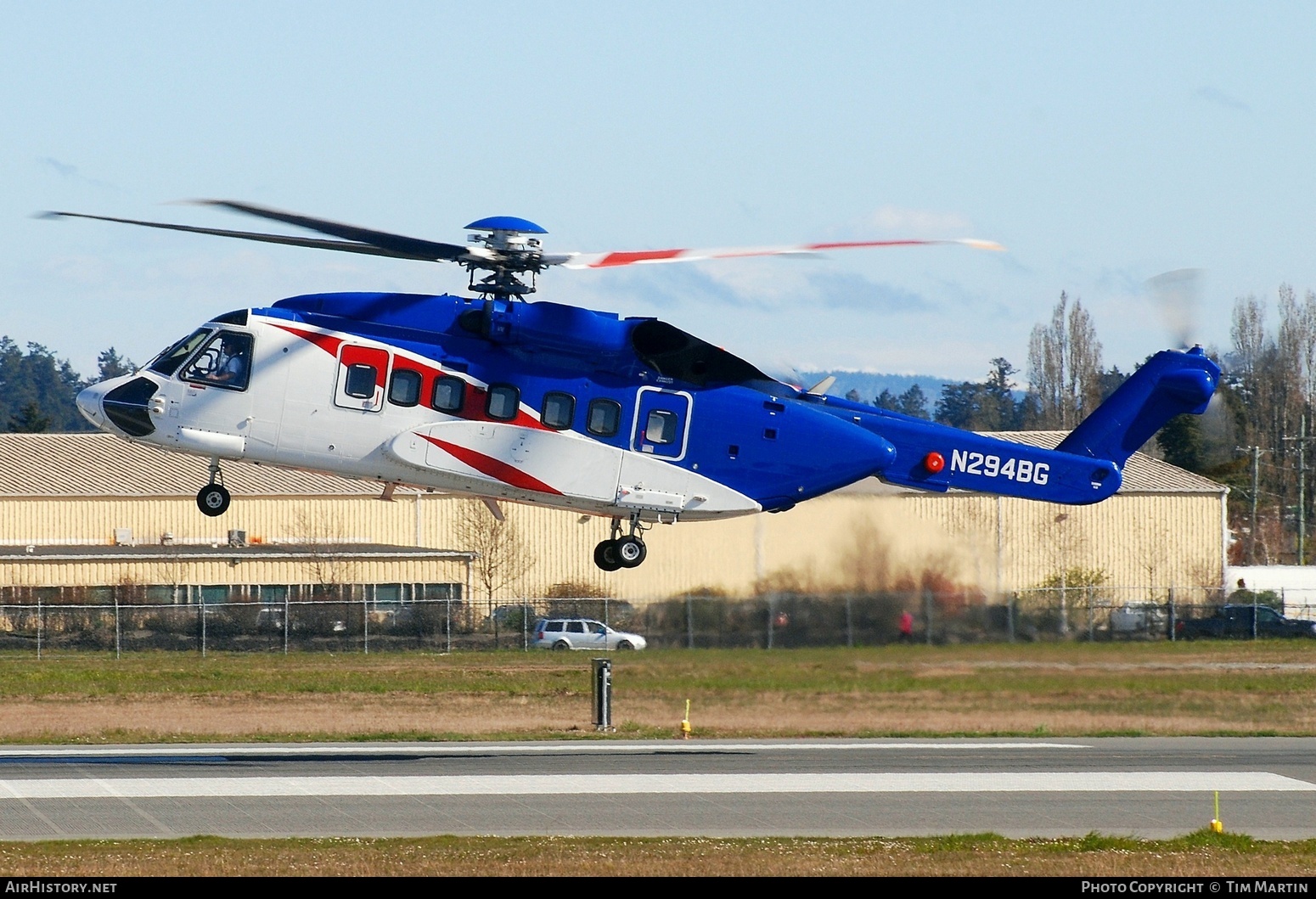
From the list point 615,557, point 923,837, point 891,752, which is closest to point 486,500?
point 615,557

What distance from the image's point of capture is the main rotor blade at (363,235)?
70.4ft

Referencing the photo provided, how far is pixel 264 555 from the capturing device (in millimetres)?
61219

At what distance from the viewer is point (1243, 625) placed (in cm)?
4400

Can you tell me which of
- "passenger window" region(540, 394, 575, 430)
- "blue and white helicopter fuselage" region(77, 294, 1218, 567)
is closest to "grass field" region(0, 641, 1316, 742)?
"blue and white helicopter fuselage" region(77, 294, 1218, 567)

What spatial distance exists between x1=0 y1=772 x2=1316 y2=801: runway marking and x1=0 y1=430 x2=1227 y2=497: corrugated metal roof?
32196 mm

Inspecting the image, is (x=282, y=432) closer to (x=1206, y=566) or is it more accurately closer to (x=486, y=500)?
(x=486, y=500)

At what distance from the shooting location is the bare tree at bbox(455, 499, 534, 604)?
59906 mm

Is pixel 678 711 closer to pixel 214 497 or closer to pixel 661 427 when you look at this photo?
pixel 661 427

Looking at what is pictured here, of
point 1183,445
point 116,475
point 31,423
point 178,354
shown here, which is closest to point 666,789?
point 178,354

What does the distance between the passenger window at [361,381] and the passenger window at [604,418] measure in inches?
122

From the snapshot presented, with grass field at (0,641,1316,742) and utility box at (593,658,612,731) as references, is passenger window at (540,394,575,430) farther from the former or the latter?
utility box at (593,658,612,731)

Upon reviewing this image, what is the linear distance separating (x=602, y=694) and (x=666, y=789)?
10087mm

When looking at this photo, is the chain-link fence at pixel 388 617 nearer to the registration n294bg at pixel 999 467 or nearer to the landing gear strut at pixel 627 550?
the registration n294bg at pixel 999 467

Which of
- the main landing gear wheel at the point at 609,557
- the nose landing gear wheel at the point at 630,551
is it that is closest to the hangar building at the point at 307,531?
the main landing gear wheel at the point at 609,557
